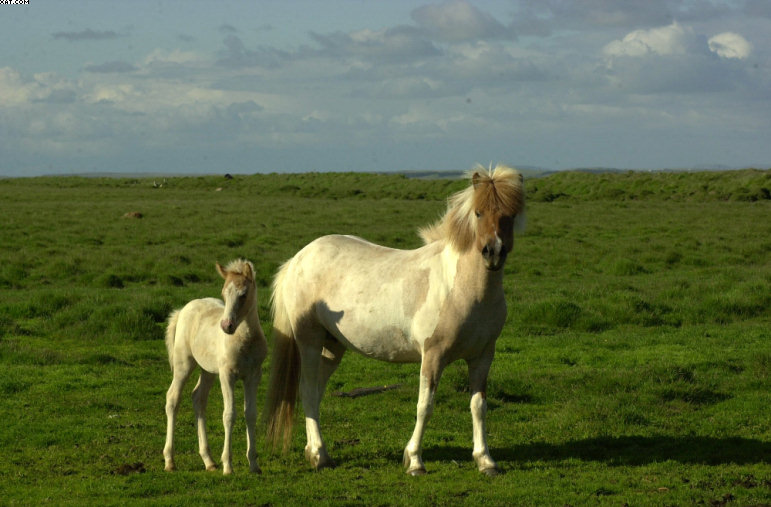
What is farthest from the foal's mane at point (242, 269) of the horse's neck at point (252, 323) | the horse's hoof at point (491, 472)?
the horse's hoof at point (491, 472)

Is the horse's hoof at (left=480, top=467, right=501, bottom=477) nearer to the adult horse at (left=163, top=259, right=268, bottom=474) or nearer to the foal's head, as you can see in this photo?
the adult horse at (left=163, top=259, right=268, bottom=474)

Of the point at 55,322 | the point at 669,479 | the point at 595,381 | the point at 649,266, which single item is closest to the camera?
the point at 669,479

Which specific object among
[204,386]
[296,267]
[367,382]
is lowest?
[367,382]

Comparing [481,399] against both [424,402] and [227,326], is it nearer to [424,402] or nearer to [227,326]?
[424,402]

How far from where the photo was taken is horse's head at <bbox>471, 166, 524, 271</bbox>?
6.66 m

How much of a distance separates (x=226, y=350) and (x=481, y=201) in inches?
110

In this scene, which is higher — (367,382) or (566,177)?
(566,177)

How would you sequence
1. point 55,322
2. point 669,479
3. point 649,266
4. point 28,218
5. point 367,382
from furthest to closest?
point 28,218 → point 649,266 → point 55,322 → point 367,382 → point 669,479

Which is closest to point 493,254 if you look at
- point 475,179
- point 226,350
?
point 475,179

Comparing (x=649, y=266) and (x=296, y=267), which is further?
(x=649, y=266)

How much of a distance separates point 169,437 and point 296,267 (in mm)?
2162

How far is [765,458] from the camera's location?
25.8ft

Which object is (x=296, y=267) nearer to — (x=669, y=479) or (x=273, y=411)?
(x=273, y=411)

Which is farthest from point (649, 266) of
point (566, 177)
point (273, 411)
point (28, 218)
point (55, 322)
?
point (566, 177)
